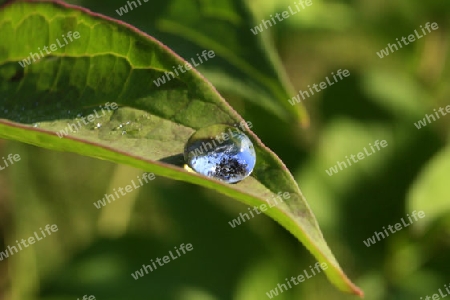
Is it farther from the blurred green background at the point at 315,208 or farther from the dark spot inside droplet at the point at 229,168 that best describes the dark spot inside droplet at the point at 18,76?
the blurred green background at the point at 315,208

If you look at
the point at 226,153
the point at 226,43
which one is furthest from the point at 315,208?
the point at 226,153

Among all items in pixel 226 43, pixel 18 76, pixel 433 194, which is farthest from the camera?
pixel 433 194

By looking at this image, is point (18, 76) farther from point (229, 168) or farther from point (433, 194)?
point (433, 194)

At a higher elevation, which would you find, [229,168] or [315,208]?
[229,168]

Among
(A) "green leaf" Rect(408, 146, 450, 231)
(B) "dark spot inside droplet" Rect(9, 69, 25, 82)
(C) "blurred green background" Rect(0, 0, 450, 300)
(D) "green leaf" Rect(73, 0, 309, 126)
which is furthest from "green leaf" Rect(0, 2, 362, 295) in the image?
(C) "blurred green background" Rect(0, 0, 450, 300)

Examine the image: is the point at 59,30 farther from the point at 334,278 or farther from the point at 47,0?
the point at 334,278

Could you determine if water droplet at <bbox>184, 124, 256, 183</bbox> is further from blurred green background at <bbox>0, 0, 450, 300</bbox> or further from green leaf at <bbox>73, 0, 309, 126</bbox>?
blurred green background at <bbox>0, 0, 450, 300</bbox>

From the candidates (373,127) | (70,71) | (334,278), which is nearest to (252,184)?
(334,278)
